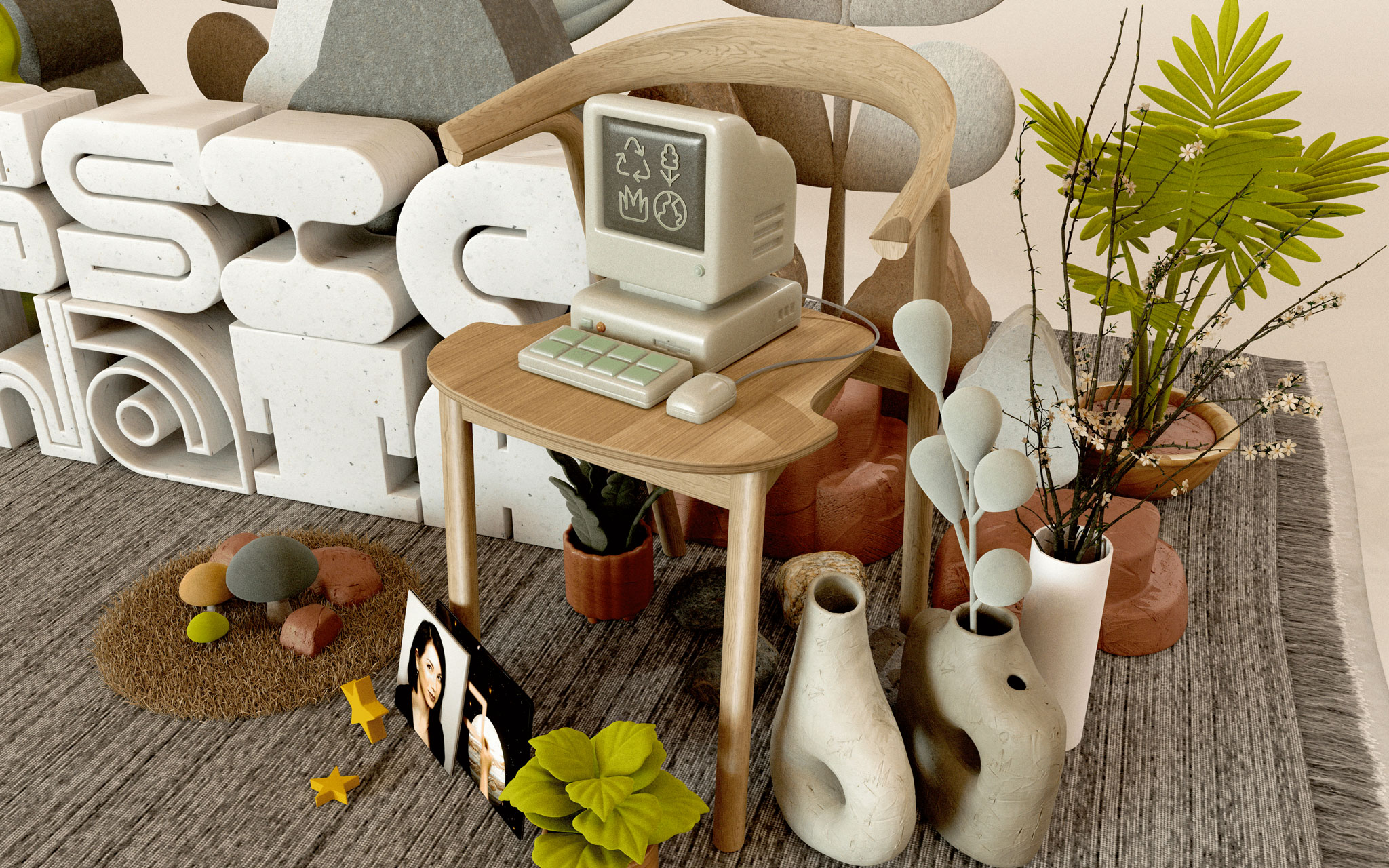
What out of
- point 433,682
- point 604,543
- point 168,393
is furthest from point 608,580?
point 168,393

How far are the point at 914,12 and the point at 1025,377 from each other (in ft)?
2.75

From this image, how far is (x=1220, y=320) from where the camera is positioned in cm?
141

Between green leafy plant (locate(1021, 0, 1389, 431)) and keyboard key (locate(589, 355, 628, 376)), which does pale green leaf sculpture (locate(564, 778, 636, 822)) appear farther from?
green leafy plant (locate(1021, 0, 1389, 431))

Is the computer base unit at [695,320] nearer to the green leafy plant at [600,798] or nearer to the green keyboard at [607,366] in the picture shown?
the green keyboard at [607,366]

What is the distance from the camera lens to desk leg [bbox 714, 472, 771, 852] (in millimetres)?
1241

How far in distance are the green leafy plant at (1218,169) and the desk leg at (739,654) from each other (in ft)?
2.54

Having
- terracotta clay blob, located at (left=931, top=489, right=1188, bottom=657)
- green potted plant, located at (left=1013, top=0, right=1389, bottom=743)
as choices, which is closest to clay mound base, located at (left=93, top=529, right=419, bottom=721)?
terracotta clay blob, located at (left=931, top=489, right=1188, bottom=657)

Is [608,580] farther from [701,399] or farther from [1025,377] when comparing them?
[1025,377]

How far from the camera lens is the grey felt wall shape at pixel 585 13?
2525mm

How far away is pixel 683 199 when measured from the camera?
52.0 inches

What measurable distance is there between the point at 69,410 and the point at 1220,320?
2.09 meters

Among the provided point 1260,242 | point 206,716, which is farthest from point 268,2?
point 1260,242

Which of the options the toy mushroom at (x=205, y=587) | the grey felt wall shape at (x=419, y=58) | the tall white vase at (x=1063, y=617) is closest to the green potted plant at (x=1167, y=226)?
the tall white vase at (x=1063, y=617)

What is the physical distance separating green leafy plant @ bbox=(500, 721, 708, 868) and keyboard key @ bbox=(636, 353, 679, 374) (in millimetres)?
422
